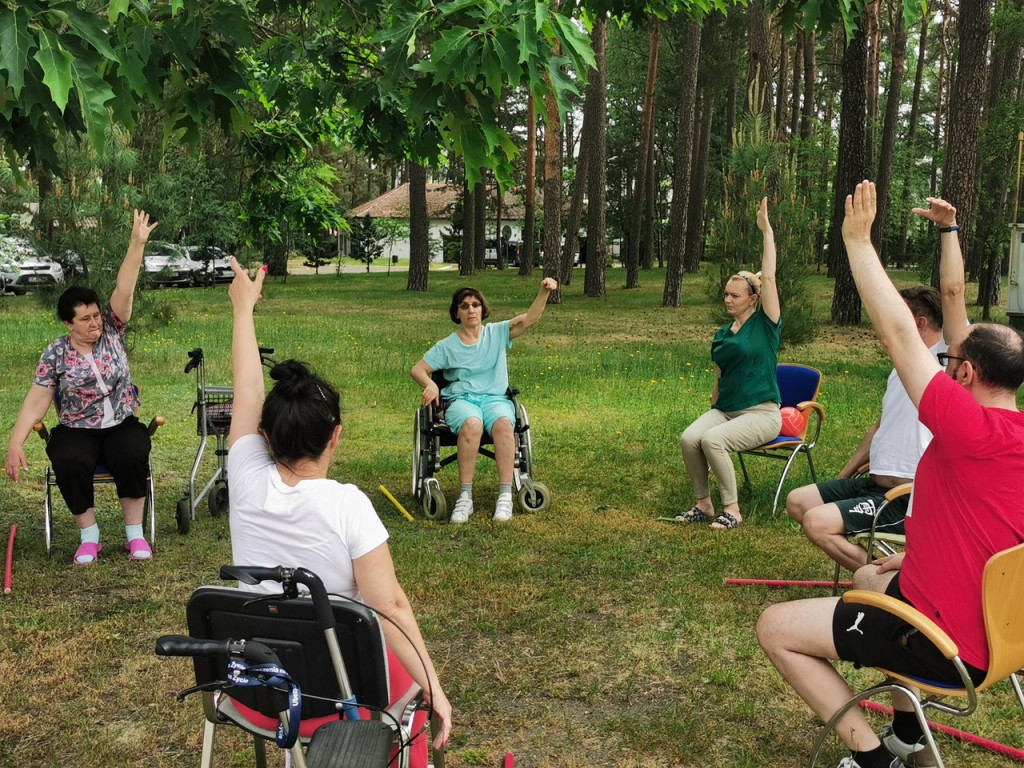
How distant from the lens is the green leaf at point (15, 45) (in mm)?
3264

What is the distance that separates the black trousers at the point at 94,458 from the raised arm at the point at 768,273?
3634 mm

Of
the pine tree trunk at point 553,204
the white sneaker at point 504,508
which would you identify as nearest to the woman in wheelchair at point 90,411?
the white sneaker at point 504,508

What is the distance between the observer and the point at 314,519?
2686 mm

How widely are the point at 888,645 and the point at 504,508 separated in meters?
3.94

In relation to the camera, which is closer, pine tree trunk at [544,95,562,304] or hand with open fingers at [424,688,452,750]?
hand with open fingers at [424,688,452,750]

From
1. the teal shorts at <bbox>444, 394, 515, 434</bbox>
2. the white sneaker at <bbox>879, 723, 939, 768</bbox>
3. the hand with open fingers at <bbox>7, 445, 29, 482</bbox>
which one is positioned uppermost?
the teal shorts at <bbox>444, 394, 515, 434</bbox>

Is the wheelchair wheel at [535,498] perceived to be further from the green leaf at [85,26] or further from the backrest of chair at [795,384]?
the green leaf at [85,26]

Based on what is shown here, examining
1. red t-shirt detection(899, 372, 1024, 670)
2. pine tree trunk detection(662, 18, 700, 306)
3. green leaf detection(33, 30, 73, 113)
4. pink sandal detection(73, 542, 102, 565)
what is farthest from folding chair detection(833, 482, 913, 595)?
pine tree trunk detection(662, 18, 700, 306)

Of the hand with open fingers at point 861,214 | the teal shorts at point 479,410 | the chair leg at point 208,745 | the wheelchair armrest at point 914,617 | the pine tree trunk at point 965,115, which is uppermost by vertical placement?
the pine tree trunk at point 965,115

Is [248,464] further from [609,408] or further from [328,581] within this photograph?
[609,408]

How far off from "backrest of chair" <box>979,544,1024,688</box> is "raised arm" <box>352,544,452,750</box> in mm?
1407

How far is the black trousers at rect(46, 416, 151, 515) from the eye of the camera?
226 inches

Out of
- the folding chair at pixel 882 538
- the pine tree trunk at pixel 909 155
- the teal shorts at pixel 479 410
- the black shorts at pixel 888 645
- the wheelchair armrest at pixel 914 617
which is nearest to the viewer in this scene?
the wheelchair armrest at pixel 914 617

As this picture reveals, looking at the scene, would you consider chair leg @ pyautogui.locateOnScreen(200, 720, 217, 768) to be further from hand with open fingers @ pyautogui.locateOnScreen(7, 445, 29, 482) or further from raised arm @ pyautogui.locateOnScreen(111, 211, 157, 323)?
hand with open fingers @ pyautogui.locateOnScreen(7, 445, 29, 482)
